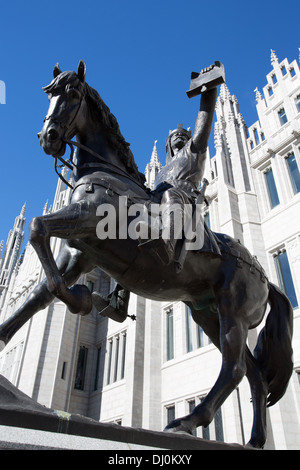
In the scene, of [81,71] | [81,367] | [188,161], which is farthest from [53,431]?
[81,367]

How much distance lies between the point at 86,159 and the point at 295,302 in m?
12.1

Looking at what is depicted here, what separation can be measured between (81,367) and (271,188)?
49.9 feet

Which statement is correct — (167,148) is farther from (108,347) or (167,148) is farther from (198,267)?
(108,347)

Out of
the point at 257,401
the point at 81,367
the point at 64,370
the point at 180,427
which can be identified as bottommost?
the point at 180,427

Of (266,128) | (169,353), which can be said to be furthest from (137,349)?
(266,128)

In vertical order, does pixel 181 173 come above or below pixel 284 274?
below

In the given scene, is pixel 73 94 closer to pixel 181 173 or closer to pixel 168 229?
pixel 181 173

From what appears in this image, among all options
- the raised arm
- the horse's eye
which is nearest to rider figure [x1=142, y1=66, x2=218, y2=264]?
the raised arm

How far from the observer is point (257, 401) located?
3.71 metres

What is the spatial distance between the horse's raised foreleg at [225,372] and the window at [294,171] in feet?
46.6

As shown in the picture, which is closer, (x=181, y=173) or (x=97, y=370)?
(x=181, y=173)

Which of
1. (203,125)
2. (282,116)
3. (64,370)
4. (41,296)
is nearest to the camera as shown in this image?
(41,296)

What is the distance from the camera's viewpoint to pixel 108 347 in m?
22.4
